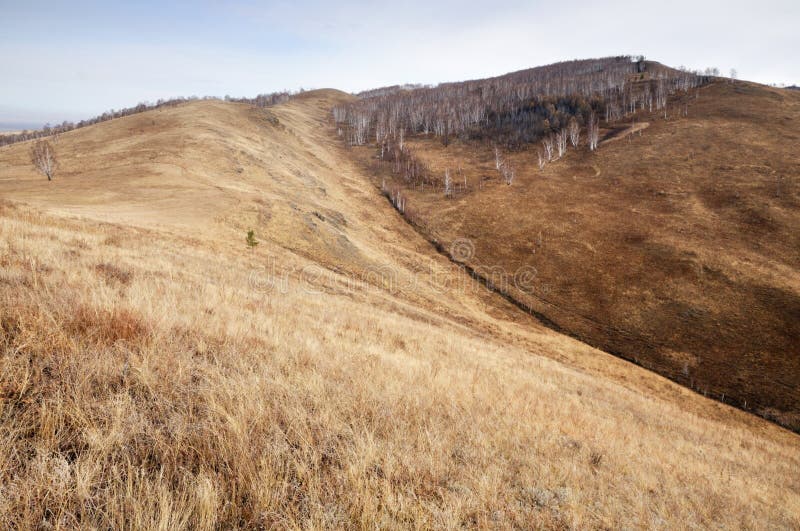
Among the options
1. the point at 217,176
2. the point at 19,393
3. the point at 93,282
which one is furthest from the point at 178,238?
the point at 217,176

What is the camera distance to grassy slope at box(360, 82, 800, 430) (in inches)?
1144

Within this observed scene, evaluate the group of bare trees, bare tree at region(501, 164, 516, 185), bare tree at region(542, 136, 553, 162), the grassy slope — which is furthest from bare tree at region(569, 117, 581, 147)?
bare tree at region(501, 164, 516, 185)

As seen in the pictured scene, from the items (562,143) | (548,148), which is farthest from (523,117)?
(548,148)

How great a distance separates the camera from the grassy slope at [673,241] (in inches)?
1144

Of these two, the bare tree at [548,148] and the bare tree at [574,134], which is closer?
Result: the bare tree at [548,148]

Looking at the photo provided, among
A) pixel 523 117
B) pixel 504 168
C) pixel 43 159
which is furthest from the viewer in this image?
pixel 523 117

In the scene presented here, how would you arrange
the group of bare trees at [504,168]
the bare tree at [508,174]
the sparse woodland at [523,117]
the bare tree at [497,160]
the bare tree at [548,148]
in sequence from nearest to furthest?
1. the bare tree at [508,174]
2. the group of bare trees at [504,168]
3. the bare tree at [497,160]
4. the bare tree at [548,148]
5. the sparse woodland at [523,117]

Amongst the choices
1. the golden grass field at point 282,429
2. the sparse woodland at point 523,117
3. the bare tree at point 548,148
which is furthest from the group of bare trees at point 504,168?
the golden grass field at point 282,429

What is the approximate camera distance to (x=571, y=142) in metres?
92.2

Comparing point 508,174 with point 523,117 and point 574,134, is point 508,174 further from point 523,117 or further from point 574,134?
point 523,117

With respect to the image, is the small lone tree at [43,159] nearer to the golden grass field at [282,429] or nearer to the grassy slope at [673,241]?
the golden grass field at [282,429]

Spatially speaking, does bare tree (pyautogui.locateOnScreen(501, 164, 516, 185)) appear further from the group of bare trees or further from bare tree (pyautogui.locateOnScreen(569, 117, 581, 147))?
bare tree (pyautogui.locateOnScreen(569, 117, 581, 147))

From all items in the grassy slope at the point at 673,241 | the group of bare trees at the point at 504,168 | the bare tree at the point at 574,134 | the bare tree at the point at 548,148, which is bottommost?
the grassy slope at the point at 673,241

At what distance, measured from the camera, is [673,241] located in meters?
44.1
